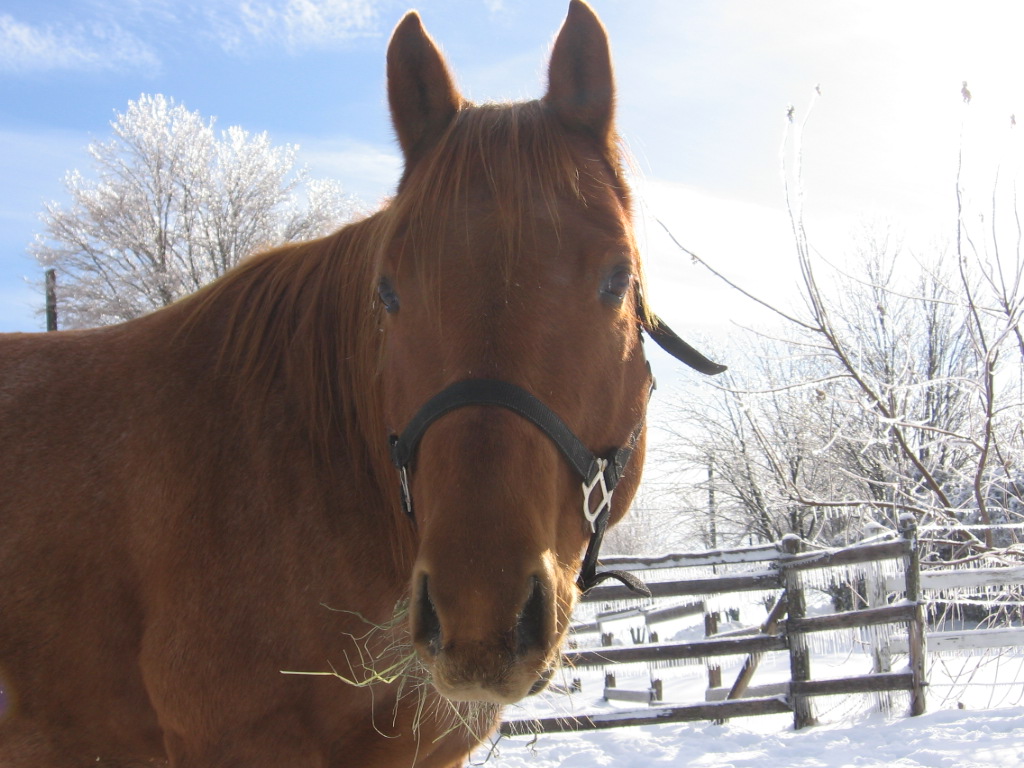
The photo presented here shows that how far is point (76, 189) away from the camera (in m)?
23.3

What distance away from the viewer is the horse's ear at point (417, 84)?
2273 mm

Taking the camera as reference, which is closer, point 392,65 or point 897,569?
point 392,65

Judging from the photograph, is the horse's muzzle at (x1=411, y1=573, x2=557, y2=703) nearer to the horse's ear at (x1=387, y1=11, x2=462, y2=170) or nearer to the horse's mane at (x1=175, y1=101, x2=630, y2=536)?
the horse's mane at (x1=175, y1=101, x2=630, y2=536)

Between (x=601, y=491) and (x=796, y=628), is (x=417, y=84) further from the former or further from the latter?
(x=796, y=628)

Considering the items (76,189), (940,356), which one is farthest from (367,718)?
(76,189)

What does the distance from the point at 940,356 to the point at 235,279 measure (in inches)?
928

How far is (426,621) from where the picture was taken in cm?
146

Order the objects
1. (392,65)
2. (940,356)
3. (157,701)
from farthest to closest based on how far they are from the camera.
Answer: (940,356) → (392,65) → (157,701)

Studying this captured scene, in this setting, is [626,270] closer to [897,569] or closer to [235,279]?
[235,279]

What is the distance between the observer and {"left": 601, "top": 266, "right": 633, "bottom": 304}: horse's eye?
1934 millimetres

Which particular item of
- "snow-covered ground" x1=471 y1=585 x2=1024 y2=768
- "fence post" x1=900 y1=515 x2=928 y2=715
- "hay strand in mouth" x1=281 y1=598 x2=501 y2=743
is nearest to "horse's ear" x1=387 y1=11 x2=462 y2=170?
"hay strand in mouth" x1=281 y1=598 x2=501 y2=743

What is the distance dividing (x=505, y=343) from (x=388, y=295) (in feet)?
1.46

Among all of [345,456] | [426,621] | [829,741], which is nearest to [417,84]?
[345,456]

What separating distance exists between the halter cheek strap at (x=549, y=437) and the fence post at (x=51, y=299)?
22.9m
